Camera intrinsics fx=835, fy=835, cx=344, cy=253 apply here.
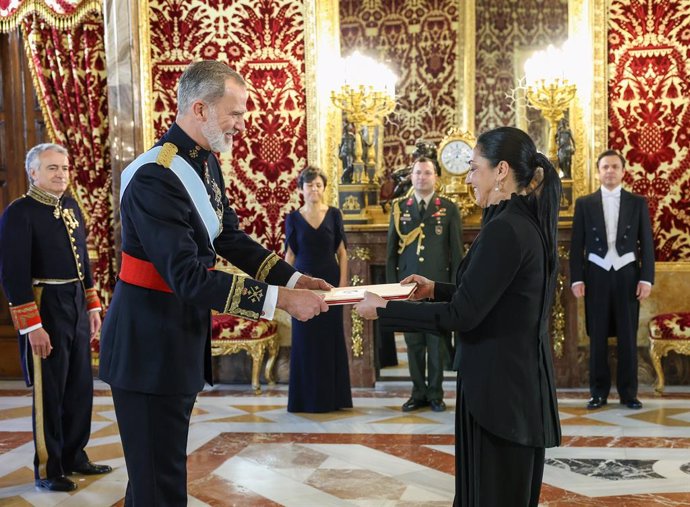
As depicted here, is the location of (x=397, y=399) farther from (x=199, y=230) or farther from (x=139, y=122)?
(x=199, y=230)

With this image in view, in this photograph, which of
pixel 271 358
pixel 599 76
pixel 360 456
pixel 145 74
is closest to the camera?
pixel 360 456

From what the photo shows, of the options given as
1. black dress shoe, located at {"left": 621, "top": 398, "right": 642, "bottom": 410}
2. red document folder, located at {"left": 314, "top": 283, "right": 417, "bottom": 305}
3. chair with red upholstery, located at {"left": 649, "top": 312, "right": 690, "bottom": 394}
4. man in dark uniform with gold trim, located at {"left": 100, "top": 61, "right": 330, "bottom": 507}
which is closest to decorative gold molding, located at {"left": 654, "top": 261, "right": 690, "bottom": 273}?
chair with red upholstery, located at {"left": 649, "top": 312, "right": 690, "bottom": 394}

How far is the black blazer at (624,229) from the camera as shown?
17.6 ft

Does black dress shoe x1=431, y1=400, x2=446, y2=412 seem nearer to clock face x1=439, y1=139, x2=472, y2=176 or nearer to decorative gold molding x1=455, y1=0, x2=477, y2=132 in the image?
clock face x1=439, y1=139, x2=472, y2=176

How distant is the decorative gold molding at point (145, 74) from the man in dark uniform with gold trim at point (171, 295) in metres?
4.16

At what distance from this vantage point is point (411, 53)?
6234 millimetres

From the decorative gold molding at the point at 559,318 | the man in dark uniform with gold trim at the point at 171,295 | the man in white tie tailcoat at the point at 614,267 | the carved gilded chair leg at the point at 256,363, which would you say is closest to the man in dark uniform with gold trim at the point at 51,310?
the man in dark uniform with gold trim at the point at 171,295

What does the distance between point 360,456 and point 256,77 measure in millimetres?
3276

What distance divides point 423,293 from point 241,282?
648 mm

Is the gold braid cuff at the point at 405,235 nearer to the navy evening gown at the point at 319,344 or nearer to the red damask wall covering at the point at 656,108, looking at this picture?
the navy evening gown at the point at 319,344

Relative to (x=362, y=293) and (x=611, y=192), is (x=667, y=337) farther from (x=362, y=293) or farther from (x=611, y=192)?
(x=362, y=293)

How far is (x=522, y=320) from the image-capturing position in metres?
2.22

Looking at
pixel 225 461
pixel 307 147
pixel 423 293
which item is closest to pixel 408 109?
pixel 307 147

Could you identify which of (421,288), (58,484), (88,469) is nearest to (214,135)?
(421,288)
